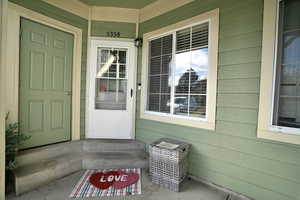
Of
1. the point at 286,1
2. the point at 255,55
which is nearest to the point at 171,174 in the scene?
the point at 255,55

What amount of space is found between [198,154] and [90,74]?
2348 mm

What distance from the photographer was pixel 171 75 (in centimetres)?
277

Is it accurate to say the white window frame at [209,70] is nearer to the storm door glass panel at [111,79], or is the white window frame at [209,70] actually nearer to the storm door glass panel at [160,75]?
the storm door glass panel at [160,75]

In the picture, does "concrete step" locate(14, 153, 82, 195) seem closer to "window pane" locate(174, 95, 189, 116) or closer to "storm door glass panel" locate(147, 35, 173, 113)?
"storm door glass panel" locate(147, 35, 173, 113)

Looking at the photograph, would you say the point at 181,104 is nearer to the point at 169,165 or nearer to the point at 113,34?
the point at 169,165

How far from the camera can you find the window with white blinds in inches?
93.7

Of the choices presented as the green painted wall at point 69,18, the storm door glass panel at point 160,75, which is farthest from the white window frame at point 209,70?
the green painted wall at point 69,18

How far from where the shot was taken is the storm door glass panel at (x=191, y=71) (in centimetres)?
236

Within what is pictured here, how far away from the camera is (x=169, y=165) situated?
2154 millimetres

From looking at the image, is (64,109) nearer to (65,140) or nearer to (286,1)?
(65,140)

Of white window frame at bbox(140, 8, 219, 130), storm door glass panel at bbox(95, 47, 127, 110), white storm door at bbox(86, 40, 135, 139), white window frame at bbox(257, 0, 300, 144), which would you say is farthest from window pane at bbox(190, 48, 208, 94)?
storm door glass panel at bbox(95, 47, 127, 110)

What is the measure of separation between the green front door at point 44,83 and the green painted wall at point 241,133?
2.26 m

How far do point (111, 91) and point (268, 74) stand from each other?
2524 mm

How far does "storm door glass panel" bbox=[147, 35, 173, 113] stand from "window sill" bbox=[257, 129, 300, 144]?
53.9 inches
